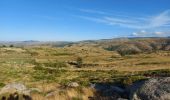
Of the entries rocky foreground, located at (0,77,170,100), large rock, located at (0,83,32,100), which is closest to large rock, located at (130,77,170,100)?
rocky foreground, located at (0,77,170,100)

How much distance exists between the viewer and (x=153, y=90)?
15.1 m

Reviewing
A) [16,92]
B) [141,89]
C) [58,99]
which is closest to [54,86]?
→ [16,92]

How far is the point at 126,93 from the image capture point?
18125 millimetres

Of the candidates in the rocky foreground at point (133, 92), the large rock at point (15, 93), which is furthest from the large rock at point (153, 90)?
the large rock at point (15, 93)

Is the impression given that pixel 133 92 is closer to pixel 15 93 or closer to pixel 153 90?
pixel 153 90

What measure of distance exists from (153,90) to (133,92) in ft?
4.51

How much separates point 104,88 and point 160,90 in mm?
5533

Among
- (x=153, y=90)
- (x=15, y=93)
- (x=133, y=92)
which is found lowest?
(x=15, y=93)

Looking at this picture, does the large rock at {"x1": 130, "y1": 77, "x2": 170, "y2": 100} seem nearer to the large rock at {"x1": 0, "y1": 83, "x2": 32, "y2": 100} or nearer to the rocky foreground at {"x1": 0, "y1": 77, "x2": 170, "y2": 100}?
the rocky foreground at {"x1": 0, "y1": 77, "x2": 170, "y2": 100}

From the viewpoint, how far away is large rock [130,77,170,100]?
14.5 metres

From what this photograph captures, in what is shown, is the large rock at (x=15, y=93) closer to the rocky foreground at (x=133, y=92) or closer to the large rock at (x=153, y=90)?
the rocky foreground at (x=133, y=92)

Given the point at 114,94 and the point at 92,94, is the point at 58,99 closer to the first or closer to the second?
the point at 92,94

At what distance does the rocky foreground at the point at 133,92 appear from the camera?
582 inches

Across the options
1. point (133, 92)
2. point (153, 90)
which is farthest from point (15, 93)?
point (153, 90)
